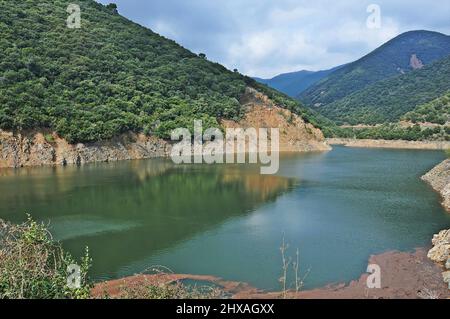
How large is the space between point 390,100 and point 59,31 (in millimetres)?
107557

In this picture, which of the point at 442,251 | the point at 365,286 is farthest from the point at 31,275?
the point at 442,251

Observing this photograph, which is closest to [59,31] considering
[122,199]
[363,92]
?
[122,199]

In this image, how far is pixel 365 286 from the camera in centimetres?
1752

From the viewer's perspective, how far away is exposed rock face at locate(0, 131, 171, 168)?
53.5 m

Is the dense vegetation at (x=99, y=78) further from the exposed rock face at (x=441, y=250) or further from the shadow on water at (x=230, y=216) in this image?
the exposed rock face at (x=441, y=250)

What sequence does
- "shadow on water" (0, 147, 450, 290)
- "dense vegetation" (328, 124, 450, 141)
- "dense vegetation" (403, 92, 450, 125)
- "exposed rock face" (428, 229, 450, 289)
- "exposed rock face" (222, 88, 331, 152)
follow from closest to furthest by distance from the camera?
"exposed rock face" (428, 229, 450, 289)
"shadow on water" (0, 147, 450, 290)
"exposed rock face" (222, 88, 331, 152)
"dense vegetation" (328, 124, 450, 141)
"dense vegetation" (403, 92, 450, 125)

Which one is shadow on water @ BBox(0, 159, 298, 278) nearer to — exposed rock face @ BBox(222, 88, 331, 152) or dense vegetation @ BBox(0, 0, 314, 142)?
dense vegetation @ BBox(0, 0, 314, 142)

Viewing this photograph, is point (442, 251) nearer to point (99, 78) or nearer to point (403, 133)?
point (99, 78)

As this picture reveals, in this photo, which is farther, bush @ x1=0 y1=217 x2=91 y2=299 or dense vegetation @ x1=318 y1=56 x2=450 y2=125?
dense vegetation @ x1=318 y1=56 x2=450 y2=125

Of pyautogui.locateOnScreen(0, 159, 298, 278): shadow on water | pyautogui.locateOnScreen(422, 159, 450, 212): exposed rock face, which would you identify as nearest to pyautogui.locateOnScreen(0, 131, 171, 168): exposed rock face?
pyautogui.locateOnScreen(0, 159, 298, 278): shadow on water

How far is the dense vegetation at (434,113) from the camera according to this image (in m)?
98.1

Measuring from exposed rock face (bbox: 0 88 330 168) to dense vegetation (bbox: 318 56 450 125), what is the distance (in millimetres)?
49720

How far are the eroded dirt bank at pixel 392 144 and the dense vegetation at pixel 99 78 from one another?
22083 millimetres
